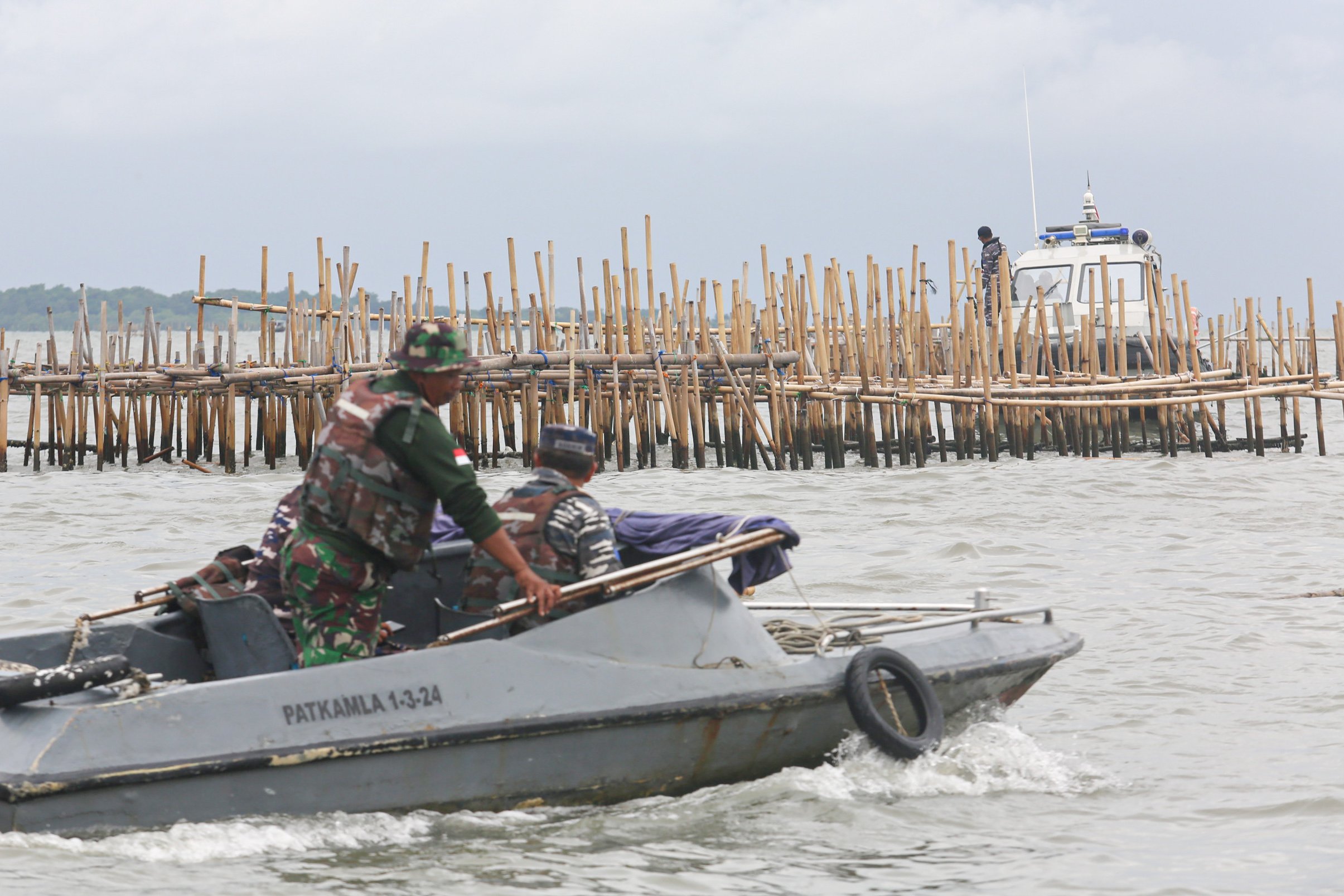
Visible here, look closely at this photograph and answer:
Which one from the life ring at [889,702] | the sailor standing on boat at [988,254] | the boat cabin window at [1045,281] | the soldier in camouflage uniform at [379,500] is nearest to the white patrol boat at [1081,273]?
the boat cabin window at [1045,281]

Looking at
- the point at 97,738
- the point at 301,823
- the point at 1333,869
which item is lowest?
the point at 1333,869

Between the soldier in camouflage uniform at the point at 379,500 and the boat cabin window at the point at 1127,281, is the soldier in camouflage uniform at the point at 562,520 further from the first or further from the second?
the boat cabin window at the point at 1127,281

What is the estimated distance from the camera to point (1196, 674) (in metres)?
7.99

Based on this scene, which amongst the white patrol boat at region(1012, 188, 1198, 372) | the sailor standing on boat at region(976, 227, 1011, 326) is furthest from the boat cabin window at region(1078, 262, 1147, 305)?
the sailor standing on boat at region(976, 227, 1011, 326)

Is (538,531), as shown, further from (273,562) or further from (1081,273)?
(1081,273)

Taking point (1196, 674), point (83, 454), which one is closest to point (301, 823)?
point (1196, 674)

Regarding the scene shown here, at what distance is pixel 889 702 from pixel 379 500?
2166 millimetres

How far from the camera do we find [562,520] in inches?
215

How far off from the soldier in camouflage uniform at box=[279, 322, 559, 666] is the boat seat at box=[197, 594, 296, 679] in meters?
0.22

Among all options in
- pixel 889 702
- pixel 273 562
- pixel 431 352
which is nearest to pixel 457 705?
pixel 273 562

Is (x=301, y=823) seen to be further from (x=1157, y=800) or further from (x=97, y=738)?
(x=1157, y=800)

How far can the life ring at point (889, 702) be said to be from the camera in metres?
5.68

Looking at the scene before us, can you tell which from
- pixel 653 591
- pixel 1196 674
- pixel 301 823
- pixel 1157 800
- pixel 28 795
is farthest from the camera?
pixel 1196 674

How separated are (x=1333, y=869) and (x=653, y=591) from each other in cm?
249
